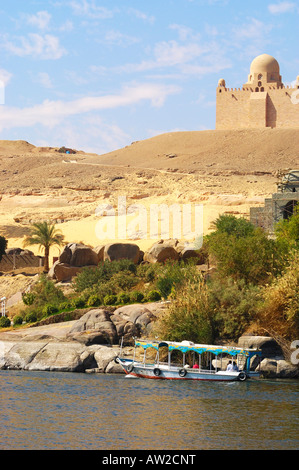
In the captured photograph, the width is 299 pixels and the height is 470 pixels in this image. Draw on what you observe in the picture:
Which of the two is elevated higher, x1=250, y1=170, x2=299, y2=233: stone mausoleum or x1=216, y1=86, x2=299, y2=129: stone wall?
x1=216, y1=86, x2=299, y2=129: stone wall

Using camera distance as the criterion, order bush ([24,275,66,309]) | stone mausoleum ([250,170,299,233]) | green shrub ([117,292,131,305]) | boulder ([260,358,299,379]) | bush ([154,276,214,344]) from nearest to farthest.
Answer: boulder ([260,358,299,379]) < bush ([154,276,214,344]) < green shrub ([117,292,131,305]) < bush ([24,275,66,309]) < stone mausoleum ([250,170,299,233])

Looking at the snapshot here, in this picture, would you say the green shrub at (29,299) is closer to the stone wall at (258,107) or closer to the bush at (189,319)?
the bush at (189,319)

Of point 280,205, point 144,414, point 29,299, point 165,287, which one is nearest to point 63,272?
point 29,299

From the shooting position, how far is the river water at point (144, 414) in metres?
16.8

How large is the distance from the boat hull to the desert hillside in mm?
22304

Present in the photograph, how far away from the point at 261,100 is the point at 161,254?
6581 centimetres

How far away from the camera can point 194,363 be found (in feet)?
86.0

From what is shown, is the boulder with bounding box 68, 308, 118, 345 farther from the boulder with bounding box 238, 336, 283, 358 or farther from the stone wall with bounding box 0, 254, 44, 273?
the stone wall with bounding box 0, 254, 44, 273

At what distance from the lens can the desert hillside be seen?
65.5 m

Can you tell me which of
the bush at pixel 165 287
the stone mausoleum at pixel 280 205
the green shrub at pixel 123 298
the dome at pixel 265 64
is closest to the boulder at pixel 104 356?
the bush at pixel 165 287

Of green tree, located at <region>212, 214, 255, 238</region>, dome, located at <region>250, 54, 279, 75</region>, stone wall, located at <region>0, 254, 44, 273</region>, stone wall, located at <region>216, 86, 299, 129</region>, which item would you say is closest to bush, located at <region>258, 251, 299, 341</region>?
green tree, located at <region>212, 214, 255, 238</region>

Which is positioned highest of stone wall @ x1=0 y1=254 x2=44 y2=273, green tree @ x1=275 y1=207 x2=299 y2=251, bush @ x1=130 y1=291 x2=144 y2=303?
green tree @ x1=275 y1=207 x2=299 y2=251

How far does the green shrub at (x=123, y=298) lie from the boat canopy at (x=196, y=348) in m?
6.44
